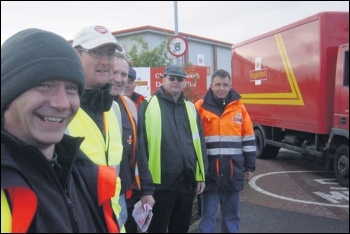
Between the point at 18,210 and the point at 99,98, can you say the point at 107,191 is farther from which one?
the point at 99,98

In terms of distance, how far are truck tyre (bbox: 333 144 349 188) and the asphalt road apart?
0.48ft

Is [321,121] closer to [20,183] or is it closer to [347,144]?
[347,144]

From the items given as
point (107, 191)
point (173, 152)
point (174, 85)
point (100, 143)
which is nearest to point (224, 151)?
point (173, 152)

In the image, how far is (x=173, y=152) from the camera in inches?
136

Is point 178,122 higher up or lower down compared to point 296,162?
higher up

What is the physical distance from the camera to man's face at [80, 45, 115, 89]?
2211mm

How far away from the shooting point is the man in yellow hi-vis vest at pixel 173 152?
3434 mm

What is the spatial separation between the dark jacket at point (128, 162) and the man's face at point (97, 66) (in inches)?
19.6

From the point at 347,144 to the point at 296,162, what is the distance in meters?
2.99

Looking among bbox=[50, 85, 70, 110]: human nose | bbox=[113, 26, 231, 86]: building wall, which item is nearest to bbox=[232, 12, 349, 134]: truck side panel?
bbox=[50, 85, 70, 110]: human nose

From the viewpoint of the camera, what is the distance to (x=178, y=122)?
3.56 m

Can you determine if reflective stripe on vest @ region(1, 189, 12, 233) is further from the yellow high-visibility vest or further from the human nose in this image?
the yellow high-visibility vest

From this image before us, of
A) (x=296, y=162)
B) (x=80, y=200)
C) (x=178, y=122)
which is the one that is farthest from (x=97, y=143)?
(x=296, y=162)

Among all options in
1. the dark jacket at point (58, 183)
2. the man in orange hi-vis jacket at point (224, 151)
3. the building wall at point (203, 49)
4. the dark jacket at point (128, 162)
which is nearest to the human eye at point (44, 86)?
the dark jacket at point (58, 183)
